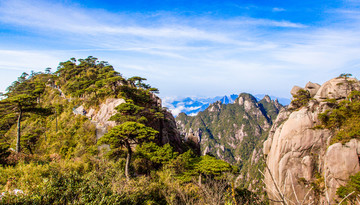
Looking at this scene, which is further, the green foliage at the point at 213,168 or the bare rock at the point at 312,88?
the bare rock at the point at 312,88

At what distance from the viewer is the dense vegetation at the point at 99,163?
7328 mm

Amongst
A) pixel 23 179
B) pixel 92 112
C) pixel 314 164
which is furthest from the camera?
pixel 92 112

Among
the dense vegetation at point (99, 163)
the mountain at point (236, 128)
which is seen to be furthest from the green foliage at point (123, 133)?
the mountain at point (236, 128)

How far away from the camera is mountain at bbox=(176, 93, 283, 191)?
122750mm

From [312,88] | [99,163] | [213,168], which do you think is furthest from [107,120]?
[312,88]

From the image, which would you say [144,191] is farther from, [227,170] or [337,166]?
[337,166]

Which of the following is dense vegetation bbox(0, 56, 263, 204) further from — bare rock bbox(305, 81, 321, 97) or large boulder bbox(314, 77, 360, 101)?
bare rock bbox(305, 81, 321, 97)

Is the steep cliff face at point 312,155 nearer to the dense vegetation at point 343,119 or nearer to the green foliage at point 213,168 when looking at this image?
the dense vegetation at point 343,119

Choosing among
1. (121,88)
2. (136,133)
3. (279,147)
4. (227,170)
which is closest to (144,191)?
(136,133)

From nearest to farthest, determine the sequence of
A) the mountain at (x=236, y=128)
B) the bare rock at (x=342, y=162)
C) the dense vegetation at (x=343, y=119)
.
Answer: the bare rock at (x=342, y=162)
the dense vegetation at (x=343, y=119)
the mountain at (x=236, y=128)

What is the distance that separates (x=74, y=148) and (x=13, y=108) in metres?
6.47

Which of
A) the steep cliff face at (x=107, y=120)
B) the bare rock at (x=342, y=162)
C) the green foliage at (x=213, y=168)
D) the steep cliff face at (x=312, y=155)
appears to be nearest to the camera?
the green foliage at (x=213, y=168)

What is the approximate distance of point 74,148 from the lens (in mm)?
19031

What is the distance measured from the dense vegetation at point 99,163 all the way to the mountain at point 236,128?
3759 inches
